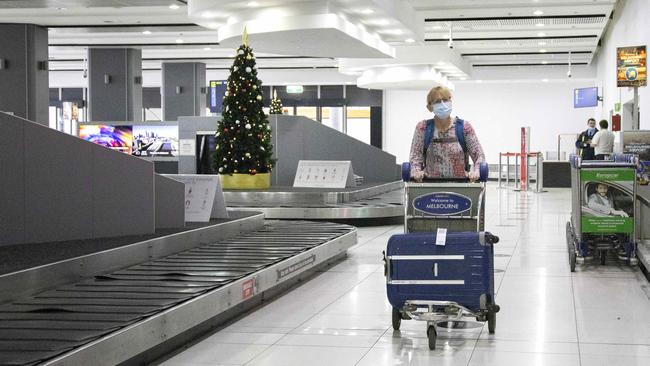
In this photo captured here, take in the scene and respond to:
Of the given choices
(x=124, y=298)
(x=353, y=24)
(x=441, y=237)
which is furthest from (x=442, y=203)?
(x=353, y=24)

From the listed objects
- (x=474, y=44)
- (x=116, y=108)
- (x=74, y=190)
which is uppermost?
(x=474, y=44)

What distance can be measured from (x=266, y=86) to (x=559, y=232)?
28.1 metres

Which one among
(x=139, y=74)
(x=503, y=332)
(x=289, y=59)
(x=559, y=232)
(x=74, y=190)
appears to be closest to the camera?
(x=503, y=332)

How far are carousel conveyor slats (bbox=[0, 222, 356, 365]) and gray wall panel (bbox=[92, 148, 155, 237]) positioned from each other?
1.57 feet

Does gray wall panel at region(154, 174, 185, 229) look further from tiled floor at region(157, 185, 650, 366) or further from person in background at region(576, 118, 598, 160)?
person in background at region(576, 118, 598, 160)

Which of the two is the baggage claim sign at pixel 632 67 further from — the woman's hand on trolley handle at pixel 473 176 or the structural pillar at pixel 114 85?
the structural pillar at pixel 114 85

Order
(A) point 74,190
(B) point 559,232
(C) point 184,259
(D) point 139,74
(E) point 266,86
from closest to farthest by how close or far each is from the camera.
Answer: (A) point 74,190 < (C) point 184,259 < (B) point 559,232 < (D) point 139,74 < (E) point 266,86

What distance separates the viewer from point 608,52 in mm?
26156

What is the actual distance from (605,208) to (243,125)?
28.5 ft

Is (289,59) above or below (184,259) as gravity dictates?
above

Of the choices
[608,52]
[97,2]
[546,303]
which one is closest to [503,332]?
[546,303]

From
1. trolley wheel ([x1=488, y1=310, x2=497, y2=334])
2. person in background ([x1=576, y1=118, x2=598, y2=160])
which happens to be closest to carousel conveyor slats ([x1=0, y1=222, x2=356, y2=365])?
trolley wheel ([x1=488, y1=310, x2=497, y2=334])

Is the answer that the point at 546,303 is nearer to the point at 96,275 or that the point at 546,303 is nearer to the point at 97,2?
→ the point at 96,275

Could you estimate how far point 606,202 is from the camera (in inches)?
338
